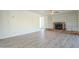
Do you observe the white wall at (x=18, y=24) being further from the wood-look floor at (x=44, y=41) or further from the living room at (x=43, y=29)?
the wood-look floor at (x=44, y=41)

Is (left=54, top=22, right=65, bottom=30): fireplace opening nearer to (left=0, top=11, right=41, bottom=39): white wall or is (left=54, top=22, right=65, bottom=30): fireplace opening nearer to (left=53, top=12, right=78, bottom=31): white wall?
(left=53, top=12, right=78, bottom=31): white wall

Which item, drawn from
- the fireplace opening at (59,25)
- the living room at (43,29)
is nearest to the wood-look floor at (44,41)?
the living room at (43,29)

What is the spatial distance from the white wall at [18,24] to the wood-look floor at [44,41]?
0.18m

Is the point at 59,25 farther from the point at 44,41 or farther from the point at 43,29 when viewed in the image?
the point at 44,41

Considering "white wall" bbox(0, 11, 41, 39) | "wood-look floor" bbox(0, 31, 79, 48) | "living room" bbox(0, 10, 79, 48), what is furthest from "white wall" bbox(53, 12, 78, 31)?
"white wall" bbox(0, 11, 41, 39)

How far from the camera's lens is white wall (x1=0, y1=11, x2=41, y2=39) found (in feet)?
8.29

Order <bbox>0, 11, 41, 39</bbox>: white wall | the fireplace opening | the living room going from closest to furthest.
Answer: the living room < <bbox>0, 11, 41, 39</bbox>: white wall < the fireplace opening

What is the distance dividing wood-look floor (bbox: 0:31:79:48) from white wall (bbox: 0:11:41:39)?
0.59ft

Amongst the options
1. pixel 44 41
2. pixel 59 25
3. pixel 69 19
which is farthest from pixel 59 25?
pixel 44 41

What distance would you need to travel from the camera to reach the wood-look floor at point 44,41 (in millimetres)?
2422

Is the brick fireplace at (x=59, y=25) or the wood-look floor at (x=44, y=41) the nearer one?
the wood-look floor at (x=44, y=41)

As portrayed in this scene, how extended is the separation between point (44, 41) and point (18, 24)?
35.3 inches
